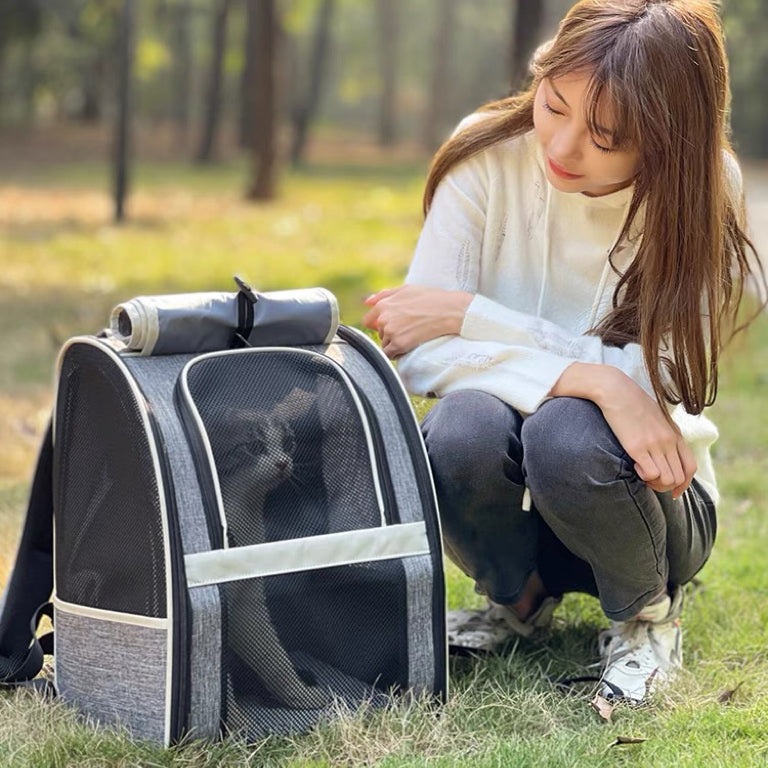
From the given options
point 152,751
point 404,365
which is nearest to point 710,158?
point 404,365

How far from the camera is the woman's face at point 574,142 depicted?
6.76 ft

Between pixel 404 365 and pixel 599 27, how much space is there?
67 centimetres

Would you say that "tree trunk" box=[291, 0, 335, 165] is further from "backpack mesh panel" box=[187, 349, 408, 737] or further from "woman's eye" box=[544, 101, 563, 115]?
"backpack mesh panel" box=[187, 349, 408, 737]

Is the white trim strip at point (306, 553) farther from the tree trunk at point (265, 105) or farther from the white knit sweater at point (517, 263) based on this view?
the tree trunk at point (265, 105)

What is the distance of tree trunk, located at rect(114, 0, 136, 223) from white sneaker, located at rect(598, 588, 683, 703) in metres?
8.49

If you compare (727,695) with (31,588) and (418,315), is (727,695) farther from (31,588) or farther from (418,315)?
(31,588)

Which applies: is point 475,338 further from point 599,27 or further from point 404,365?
point 599,27

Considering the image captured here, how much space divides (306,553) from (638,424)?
1.86 ft

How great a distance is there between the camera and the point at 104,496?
6.59 ft

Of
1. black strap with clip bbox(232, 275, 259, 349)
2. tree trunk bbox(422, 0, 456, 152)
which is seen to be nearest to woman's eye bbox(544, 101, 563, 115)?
black strap with clip bbox(232, 275, 259, 349)

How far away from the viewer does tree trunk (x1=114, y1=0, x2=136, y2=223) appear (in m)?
10.0

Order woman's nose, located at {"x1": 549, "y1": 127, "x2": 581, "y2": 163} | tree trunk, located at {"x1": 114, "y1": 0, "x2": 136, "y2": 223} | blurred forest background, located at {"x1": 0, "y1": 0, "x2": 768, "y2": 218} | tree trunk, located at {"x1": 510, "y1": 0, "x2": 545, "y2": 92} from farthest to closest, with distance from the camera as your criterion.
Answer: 1. blurred forest background, located at {"x1": 0, "y1": 0, "x2": 768, "y2": 218}
2. tree trunk, located at {"x1": 114, "y1": 0, "x2": 136, "y2": 223}
3. tree trunk, located at {"x1": 510, "y1": 0, "x2": 545, "y2": 92}
4. woman's nose, located at {"x1": 549, "y1": 127, "x2": 581, "y2": 163}

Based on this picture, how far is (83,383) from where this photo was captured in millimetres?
2068

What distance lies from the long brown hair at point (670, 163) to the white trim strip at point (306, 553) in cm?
49
